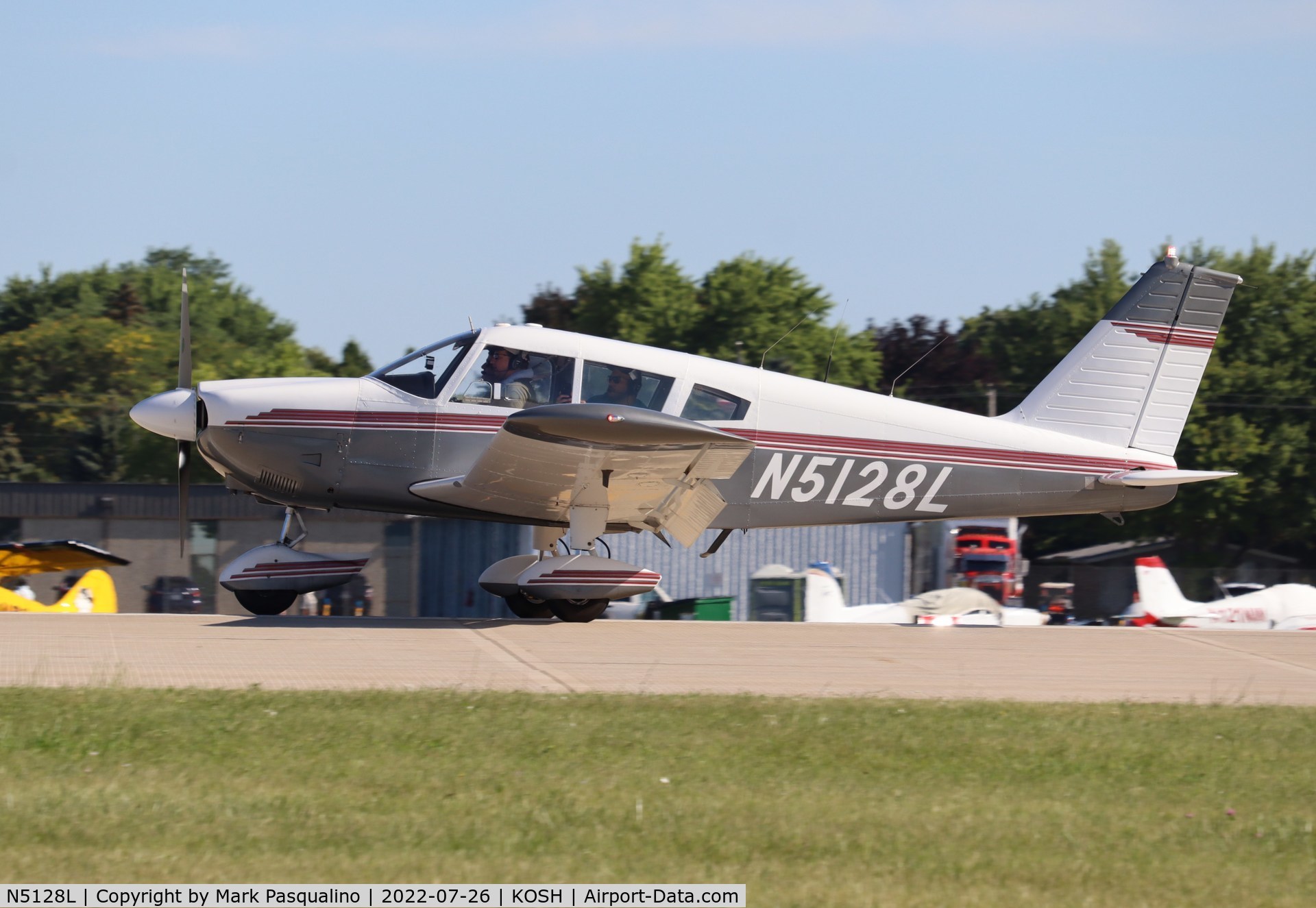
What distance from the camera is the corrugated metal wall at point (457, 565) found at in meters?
24.7

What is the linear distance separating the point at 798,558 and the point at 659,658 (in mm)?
16542

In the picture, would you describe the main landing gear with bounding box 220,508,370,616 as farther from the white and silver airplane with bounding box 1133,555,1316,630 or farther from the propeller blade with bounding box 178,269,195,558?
the white and silver airplane with bounding box 1133,555,1316,630

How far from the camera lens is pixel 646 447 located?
29.7 feet

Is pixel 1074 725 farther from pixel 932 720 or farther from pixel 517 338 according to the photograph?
pixel 517 338

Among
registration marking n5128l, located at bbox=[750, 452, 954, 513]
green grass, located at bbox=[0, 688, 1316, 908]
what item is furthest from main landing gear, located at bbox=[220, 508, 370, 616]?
green grass, located at bbox=[0, 688, 1316, 908]

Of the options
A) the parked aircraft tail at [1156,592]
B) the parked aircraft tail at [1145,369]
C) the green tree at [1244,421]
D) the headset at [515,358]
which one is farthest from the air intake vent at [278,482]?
the green tree at [1244,421]

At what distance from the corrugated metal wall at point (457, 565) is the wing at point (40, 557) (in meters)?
12.1

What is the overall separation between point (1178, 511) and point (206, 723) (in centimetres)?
3719

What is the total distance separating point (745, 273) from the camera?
51031 millimetres

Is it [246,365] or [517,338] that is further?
[246,365]

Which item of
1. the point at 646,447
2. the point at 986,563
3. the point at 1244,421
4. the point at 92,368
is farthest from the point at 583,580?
the point at 92,368

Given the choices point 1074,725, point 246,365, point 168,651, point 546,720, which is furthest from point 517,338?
point 246,365

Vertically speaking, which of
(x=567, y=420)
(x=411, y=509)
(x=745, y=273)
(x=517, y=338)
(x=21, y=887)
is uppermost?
(x=745, y=273)

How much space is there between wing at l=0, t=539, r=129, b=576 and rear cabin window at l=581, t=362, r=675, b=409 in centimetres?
514
